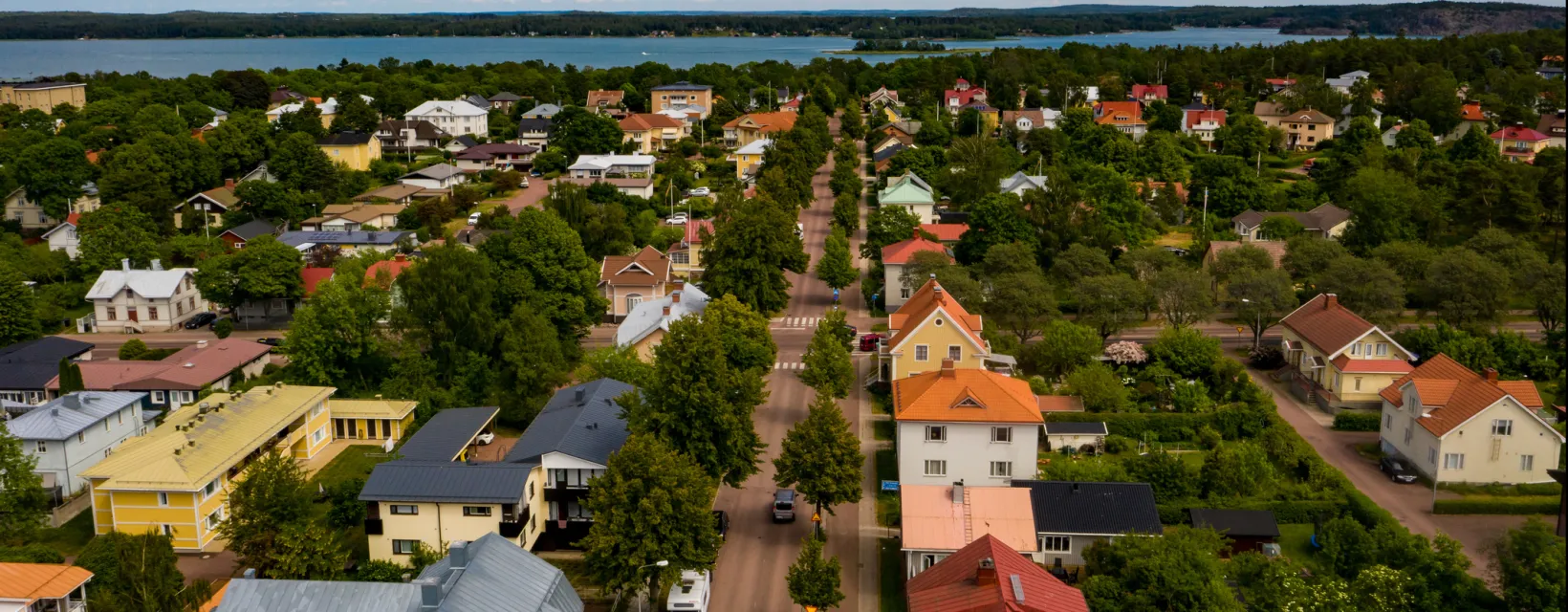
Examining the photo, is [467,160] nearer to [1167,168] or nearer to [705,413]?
[1167,168]

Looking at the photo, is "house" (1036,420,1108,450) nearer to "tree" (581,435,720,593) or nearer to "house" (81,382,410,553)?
"tree" (581,435,720,593)

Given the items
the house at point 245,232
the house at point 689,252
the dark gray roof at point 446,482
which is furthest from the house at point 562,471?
the house at point 245,232

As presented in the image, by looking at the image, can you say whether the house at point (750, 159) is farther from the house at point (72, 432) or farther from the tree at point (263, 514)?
the tree at point (263, 514)

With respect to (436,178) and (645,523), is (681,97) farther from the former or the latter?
(645,523)

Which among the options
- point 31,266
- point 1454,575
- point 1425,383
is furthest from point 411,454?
point 31,266

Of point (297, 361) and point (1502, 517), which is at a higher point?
point (297, 361)
